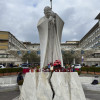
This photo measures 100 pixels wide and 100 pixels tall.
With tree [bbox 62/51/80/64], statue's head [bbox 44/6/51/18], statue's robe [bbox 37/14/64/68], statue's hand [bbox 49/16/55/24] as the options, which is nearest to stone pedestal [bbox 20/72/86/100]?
statue's robe [bbox 37/14/64/68]

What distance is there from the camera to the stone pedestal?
6902 millimetres

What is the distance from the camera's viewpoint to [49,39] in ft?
35.0

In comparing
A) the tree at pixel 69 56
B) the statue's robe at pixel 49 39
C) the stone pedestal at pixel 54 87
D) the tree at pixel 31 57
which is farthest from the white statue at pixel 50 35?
the tree at pixel 69 56

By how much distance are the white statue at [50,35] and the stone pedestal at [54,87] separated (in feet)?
9.55

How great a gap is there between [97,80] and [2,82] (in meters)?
9.00

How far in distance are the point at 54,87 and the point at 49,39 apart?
14.5ft

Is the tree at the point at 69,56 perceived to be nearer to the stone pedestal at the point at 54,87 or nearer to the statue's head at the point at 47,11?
the statue's head at the point at 47,11

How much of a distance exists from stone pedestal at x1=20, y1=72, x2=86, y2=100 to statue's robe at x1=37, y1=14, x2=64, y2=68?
2864 mm

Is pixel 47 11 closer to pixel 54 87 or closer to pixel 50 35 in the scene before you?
pixel 50 35

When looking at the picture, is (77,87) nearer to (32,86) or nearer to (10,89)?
(32,86)

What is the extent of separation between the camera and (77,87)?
6.95 meters

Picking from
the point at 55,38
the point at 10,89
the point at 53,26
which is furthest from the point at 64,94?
the point at 10,89

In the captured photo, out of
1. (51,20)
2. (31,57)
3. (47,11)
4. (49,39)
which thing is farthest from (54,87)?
(31,57)

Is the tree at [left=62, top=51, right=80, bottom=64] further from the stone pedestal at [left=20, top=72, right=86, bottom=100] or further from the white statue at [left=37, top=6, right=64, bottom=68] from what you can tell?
the stone pedestal at [left=20, top=72, right=86, bottom=100]
